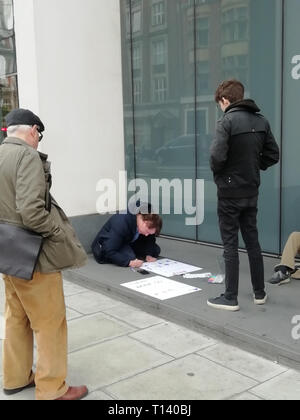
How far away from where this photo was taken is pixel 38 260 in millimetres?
2957

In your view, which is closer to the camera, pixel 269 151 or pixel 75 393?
pixel 75 393

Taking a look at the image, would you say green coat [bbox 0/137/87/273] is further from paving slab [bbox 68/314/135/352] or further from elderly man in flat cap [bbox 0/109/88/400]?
paving slab [bbox 68/314/135/352]

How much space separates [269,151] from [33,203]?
8.04 ft

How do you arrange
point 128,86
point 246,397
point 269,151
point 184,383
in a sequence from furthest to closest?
point 128,86 → point 269,151 → point 184,383 → point 246,397

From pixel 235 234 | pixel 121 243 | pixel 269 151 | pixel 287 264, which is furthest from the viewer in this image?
pixel 121 243

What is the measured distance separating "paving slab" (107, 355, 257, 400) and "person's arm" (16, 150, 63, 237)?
1276 millimetres

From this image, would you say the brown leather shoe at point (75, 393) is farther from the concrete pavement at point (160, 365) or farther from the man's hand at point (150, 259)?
the man's hand at point (150, 259)

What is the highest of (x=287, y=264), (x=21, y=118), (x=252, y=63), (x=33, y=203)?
(x=252, y=63)

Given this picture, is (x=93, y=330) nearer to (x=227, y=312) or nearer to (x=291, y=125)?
(x=227, y=312)

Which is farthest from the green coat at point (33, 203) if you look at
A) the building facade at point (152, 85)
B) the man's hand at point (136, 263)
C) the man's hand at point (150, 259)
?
the building facade at point (152, 85)

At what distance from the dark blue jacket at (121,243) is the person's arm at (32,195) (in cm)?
303

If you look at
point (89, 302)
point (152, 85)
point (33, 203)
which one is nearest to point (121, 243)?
point (89, 302)

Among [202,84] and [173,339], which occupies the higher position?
[202,84]
